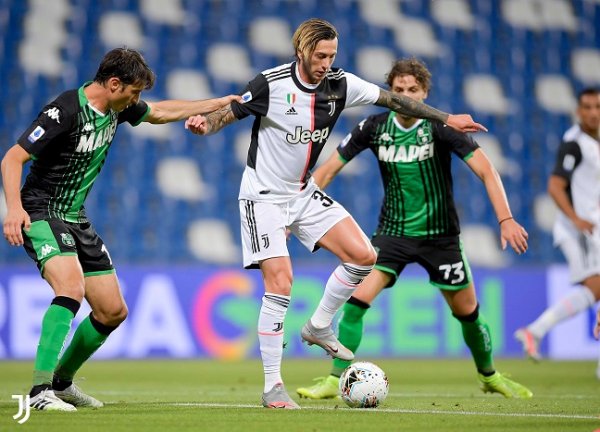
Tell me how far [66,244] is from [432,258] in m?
2.91

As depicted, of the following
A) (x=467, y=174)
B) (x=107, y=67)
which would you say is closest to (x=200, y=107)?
(x=107, y=67)

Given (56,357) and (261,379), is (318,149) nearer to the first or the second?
(56,357)

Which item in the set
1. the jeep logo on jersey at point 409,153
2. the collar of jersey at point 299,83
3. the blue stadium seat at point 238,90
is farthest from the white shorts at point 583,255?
the blue stadium seat at point 238,90

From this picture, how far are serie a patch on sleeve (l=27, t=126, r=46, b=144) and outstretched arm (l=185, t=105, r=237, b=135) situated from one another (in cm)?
81

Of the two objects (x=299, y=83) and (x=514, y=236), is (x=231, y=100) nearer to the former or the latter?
(x=299, y=83)

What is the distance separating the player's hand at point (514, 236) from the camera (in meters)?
6.31

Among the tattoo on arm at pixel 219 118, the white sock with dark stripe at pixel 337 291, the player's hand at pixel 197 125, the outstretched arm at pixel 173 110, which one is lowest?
the white sock with dark stripe at pixel 337 291

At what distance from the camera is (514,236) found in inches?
251

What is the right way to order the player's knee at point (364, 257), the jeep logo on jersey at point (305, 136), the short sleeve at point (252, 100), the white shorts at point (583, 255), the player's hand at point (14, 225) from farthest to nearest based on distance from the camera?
the white shorts at point (583, 255) → the player's knee at point (364, 257) → the jeep logo on jersey at point (305, 136) → the short sleeve at point (252, 100) → the player's hand at point (14, 225)

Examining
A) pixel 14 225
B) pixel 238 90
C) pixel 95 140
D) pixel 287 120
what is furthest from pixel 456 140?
pixel 238 90

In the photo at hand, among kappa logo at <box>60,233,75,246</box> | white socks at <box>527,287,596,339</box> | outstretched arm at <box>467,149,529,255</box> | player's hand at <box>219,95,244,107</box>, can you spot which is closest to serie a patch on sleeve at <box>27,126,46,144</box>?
kappa logo at <box>60,233,75,246</box>

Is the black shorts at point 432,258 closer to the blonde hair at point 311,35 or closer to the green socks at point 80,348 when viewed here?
the blonde hair at point 311,35

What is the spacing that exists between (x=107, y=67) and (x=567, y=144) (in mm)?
5485

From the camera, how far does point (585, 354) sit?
13.4m
